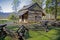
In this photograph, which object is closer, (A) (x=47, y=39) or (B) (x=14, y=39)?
(B) (x=14, y=39)

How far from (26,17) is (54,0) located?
1142cm

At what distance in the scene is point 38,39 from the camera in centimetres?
1725

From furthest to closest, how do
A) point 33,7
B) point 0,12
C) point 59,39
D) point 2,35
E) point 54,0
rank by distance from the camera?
point 0,12
point 54,0
point 33,7
point 59,39
point 2,35

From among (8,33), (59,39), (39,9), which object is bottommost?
(59,39)

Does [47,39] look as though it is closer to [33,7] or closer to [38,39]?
[38,39]

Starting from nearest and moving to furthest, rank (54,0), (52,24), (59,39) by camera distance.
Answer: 1. (59,39)
2. (52,24)
3. (54,0)

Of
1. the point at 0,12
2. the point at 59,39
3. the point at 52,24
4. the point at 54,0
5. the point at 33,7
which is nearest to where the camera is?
the point at 59,39

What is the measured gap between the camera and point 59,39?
17047 millimetres

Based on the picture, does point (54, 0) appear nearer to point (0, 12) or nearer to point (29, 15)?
point (29, 15)

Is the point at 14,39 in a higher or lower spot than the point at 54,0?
lower

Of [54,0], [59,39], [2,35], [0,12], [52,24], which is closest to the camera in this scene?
[2,35]

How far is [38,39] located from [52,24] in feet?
55.8

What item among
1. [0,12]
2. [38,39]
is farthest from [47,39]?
[0,12]

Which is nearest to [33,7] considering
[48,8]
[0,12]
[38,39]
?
[48,8]
